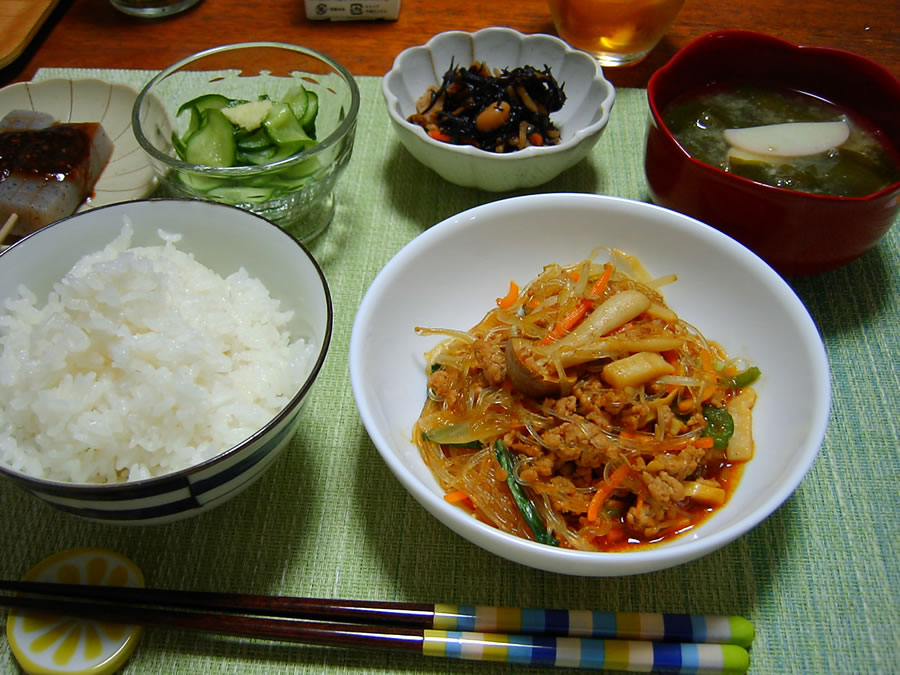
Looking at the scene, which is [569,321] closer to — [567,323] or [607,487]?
[567,323]

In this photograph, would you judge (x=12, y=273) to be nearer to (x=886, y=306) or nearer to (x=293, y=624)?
(x=293, y=624)

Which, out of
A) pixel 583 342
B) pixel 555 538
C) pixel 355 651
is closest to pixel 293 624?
pixel 355 651

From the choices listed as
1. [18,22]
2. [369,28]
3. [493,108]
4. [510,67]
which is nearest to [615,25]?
[510,67]

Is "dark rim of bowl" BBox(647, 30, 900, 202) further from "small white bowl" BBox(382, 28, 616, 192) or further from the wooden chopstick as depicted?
the wooden chopstick

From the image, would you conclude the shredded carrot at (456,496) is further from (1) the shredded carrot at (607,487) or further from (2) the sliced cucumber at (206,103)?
(2) the sliced cucumber at (206,103)

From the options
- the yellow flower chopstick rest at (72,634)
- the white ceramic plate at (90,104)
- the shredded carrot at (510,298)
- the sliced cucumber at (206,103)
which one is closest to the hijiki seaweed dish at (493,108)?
the shredded carrot at (510,298)
